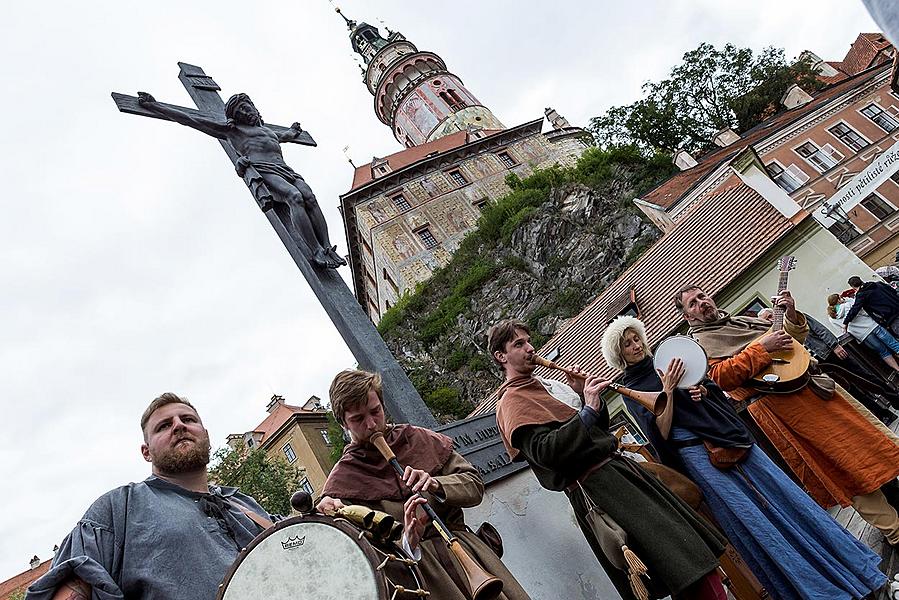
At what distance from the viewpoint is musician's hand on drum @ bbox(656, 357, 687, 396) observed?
3859mm

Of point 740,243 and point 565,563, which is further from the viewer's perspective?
point 740,243

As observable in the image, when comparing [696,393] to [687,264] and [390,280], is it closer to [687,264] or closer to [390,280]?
[687,264]

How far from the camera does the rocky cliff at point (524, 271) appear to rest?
2966 cm

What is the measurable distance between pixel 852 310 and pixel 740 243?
294 inches

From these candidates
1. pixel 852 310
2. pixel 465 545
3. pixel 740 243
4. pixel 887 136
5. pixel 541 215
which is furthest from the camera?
pixel 541 215

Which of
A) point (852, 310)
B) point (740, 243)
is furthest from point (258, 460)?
point (852, 310)

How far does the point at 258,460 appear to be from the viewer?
89.4ft

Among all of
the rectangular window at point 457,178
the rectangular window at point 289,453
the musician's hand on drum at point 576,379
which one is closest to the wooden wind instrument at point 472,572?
the musician's hand on drum at point 576,379

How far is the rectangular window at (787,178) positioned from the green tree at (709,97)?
7.79 metres

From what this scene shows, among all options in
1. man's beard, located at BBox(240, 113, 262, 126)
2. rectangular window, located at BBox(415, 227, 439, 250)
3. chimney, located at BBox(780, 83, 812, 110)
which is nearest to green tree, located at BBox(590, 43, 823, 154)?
chimney, located at BBox(780, 83, 812, 110)

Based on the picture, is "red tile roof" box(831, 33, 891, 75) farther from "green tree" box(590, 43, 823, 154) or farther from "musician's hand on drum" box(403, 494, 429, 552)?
"musician's hand on drum" box(403, 494, 429, 552)

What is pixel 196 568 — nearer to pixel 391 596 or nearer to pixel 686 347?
pixel 391 596

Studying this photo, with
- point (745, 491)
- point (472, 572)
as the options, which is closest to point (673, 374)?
point (745, 491)

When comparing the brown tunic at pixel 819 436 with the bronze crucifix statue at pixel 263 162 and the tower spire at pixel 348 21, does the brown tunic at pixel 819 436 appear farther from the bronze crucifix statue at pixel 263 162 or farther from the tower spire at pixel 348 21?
the tower spire at pixel 348 21
